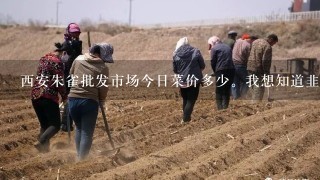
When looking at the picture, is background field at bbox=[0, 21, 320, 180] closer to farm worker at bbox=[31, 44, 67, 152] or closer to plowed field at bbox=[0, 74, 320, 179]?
plowed field at bbox=[0, 74, 320, 179]

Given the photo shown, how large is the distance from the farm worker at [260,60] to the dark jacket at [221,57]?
3.20 feet

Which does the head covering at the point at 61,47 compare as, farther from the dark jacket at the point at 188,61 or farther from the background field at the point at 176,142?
the dark jacket at the point at 188,61

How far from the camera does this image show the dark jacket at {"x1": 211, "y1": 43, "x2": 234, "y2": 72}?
416 inches

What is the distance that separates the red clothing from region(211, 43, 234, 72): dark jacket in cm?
379

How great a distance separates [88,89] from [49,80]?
96cm

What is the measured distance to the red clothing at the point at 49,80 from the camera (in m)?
7.53

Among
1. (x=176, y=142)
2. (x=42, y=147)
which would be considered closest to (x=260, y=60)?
(x=176, y=142)

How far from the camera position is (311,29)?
3978 cm

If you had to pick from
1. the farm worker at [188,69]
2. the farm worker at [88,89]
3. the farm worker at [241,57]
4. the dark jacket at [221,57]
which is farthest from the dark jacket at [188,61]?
the farm worker at [241,57]

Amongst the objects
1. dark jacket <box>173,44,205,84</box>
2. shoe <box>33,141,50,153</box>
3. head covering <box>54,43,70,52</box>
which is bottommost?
shoe <box>33,141,50,153</box>

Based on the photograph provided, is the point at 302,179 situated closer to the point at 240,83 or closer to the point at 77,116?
the point at 77,116

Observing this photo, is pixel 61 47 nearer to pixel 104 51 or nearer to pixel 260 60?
pixel 104 51

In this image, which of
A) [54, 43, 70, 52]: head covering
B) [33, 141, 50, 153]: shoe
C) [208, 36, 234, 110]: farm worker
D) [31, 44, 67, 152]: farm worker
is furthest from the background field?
[54, 43, 70, 52]: head covering

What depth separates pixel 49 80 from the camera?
7.56 meters
